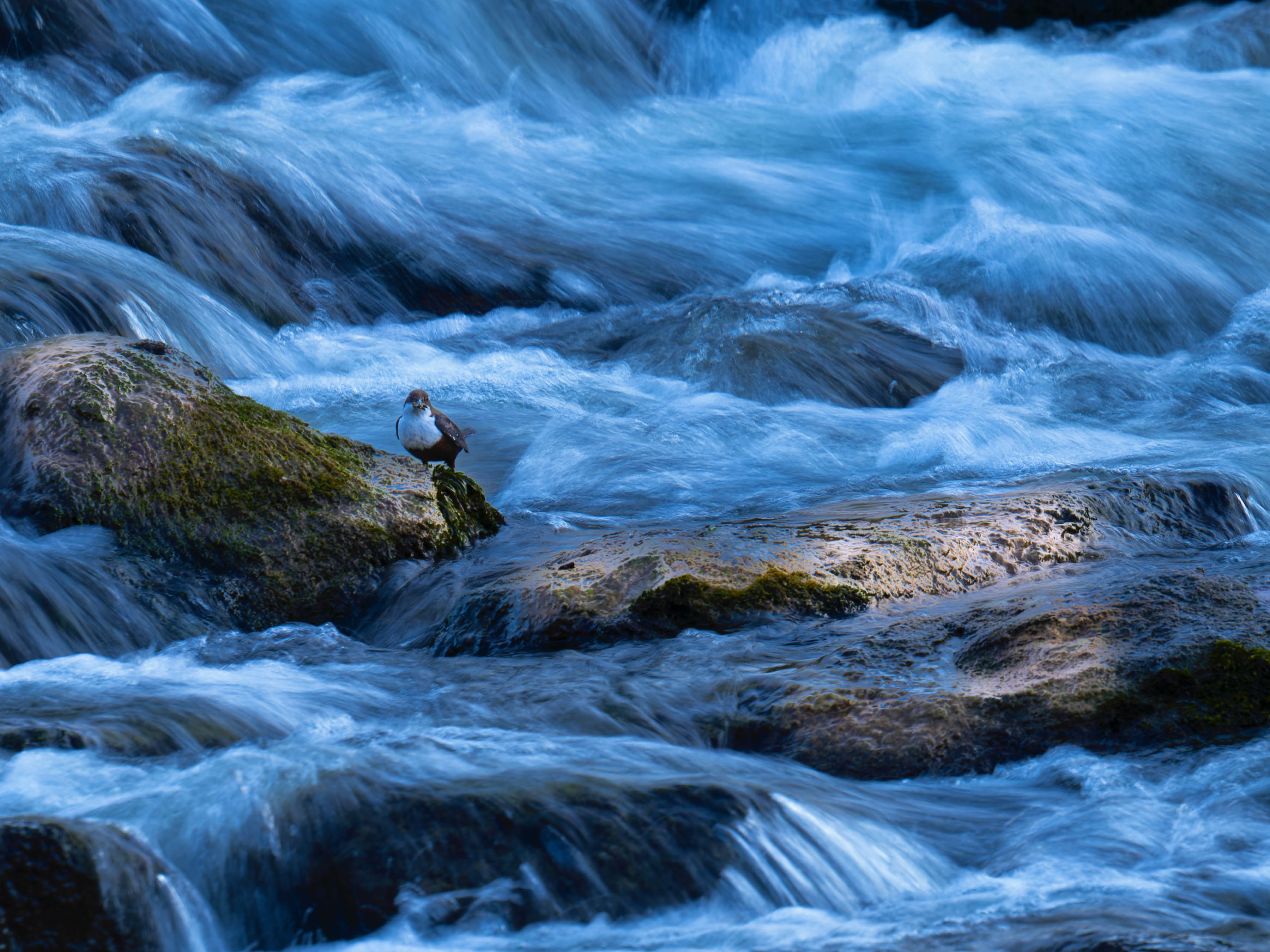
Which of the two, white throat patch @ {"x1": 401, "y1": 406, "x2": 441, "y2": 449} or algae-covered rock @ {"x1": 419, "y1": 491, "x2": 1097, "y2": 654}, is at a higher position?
white throat patch @ {"x1": 401, "y1": 406, "x2": 441, "y2": 449}

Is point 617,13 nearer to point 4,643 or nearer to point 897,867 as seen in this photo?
point 4,643

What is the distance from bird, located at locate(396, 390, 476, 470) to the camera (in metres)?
5.04

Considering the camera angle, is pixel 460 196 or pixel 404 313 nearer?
pixel 404 313

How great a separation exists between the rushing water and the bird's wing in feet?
1.17

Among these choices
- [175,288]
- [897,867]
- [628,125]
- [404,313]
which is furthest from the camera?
[628,125]

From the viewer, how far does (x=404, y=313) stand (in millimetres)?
8531

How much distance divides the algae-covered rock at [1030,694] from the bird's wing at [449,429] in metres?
2.28

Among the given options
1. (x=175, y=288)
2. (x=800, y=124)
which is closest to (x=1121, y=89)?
(x=800, y=124)

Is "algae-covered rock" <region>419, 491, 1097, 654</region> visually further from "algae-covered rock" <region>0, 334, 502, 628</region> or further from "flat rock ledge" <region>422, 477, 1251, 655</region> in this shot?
"algae-covered rock" <region>0, 334, 502, 628</region>

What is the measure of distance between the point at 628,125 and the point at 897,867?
10.2 metres

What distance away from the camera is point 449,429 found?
16.9ft

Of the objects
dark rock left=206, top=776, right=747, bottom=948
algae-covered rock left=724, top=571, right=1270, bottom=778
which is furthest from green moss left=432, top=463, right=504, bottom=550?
dark rock left=206, top=776, right=747, bottom=948

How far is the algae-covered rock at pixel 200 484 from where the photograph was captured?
4.14 meters

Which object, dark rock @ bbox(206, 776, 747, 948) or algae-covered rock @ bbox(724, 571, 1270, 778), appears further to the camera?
algae-covered rock @ bbox(724, 571, 1270, 778)
